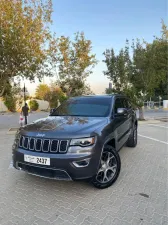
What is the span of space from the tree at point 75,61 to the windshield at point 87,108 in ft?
30.9

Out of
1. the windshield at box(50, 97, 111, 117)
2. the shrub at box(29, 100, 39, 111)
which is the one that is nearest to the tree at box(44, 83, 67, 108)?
the shrub at box(29, 100, 39, 111)

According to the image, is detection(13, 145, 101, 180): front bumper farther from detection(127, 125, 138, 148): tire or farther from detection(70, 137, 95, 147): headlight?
detection(127, 125, 138, 148): tire

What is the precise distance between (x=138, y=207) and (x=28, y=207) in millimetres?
1677

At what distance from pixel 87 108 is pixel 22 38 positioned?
20.1 ft

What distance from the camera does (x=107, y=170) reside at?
359 cm

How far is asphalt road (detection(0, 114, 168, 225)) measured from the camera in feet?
8.74

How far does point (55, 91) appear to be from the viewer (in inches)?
1303

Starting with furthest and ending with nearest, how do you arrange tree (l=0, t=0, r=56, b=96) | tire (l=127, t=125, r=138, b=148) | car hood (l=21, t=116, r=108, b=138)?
tree (l=0, t=0, r=56, b=96), tire (l=127, t=125, r=138, b=148), car hood (l=21, t=116, r=108, b=138)

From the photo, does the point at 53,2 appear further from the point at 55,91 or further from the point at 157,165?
the point at 55,91

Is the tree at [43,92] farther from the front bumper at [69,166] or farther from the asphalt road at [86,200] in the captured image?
the front bumper at [69,166]

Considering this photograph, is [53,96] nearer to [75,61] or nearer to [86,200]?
[75,61]

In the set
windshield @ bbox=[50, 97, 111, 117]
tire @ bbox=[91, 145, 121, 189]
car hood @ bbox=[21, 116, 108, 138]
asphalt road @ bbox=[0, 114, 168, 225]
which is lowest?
asphalt road @ bbox=[0, 114, 168, 225]

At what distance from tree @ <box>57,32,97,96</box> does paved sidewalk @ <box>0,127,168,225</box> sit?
34.7 feet

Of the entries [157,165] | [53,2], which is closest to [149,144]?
[157,165]
